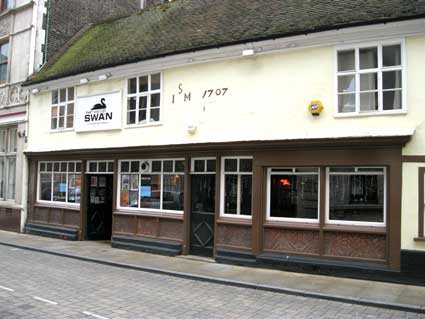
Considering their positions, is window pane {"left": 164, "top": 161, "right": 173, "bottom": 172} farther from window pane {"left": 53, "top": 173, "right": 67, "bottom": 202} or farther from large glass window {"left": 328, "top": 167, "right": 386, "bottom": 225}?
window pane {"left": 53, "top": 173, "right": 67, "bottom": 202}

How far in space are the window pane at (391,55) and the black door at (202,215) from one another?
514cm

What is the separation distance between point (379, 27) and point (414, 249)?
465cm

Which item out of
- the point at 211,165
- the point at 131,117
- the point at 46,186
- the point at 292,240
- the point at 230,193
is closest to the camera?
the point at 292,240

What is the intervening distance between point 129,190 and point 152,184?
1.05 meters

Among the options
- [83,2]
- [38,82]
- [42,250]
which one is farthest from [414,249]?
[83,2]

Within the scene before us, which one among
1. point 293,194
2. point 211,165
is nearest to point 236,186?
point 211,165

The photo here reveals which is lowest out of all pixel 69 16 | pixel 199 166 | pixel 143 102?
pixel 199 166

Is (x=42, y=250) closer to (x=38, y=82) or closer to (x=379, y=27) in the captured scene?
(x=38, y=82)

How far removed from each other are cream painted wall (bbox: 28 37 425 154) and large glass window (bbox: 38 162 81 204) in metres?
2.69

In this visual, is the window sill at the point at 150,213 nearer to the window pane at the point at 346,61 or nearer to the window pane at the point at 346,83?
the window pane at the point at 346,83

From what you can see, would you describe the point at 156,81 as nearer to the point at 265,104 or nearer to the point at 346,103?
the point at 265,104

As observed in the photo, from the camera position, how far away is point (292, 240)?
10406 mm

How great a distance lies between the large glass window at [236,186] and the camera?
37.1 feet

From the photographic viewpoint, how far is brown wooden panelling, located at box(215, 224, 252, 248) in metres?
11.1
